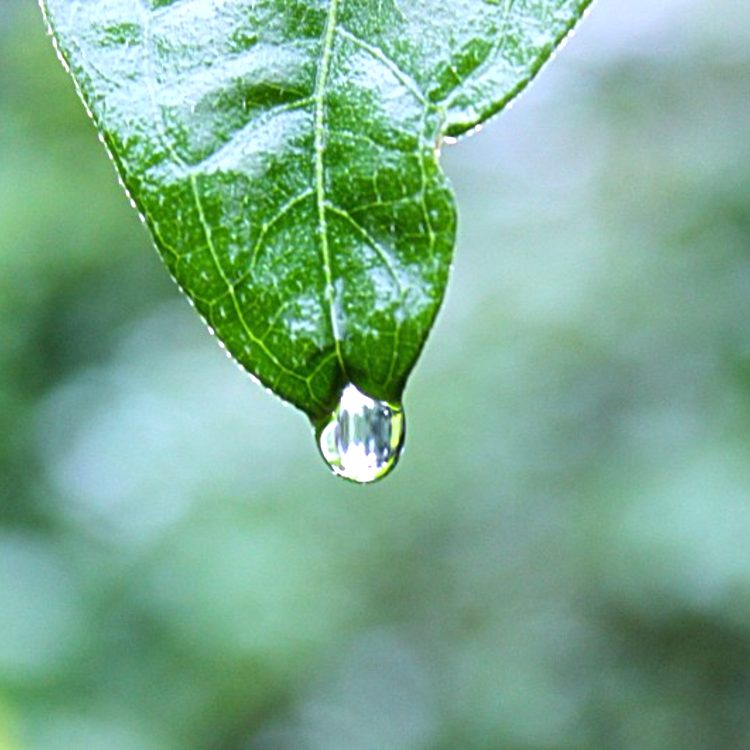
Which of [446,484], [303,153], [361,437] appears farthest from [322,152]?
[446,484]

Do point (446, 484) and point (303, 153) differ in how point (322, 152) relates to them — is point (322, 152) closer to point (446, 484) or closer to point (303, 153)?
point (303, 153)

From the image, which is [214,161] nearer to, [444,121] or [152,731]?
[444,121]

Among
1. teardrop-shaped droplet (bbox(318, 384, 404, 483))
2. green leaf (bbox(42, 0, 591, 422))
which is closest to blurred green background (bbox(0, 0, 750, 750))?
teardrop-shaped droplet (bbox(318, 384, 404, 483))

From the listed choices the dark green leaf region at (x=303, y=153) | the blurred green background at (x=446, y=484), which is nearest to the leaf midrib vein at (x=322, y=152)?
the dark green leaf region at (x=303, y=153)

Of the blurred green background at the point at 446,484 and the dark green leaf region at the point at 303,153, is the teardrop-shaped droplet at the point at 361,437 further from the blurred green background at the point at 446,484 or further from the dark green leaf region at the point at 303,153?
the blurred green background at the point at 446,484

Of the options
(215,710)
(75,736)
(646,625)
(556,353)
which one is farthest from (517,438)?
(75,736)

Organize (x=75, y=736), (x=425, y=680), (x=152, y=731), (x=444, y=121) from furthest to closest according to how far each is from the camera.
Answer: (x=425, y=680), (x=152, y=731), (x=75, y=736), (x=444, y=121)
